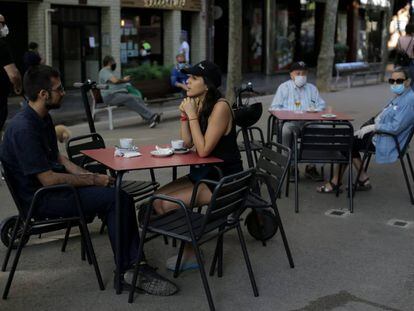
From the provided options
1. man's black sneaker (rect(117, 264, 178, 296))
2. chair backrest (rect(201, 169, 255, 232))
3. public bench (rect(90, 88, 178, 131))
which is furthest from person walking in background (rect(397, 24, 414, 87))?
man's black sneaker (rect(117, 264, 178, 296))

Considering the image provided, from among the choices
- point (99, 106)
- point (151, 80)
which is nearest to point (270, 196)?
point (99, 106)

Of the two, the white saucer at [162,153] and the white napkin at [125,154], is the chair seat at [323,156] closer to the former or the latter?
the white saucer at [162,153]

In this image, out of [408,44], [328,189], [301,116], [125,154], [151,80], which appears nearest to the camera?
[125,154]

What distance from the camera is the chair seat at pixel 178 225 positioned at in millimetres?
3967

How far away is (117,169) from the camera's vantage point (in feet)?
13.7

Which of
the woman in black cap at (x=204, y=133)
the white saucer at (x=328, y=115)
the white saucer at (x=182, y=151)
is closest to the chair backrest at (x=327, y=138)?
the white saucer at (x=328, y=115)

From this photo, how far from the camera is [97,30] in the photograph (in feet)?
66.1

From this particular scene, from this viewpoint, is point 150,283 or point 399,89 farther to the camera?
point 399,89

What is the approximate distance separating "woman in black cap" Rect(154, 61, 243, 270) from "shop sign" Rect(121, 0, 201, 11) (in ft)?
53.3

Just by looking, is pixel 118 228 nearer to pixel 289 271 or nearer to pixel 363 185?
pixel 289 271

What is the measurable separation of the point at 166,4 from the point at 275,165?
17777 mm

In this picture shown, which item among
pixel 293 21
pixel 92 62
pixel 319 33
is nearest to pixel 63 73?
pixel 92 62

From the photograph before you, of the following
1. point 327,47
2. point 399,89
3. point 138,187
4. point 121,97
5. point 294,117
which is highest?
point 327,47

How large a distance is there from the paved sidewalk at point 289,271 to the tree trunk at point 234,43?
8584mm
